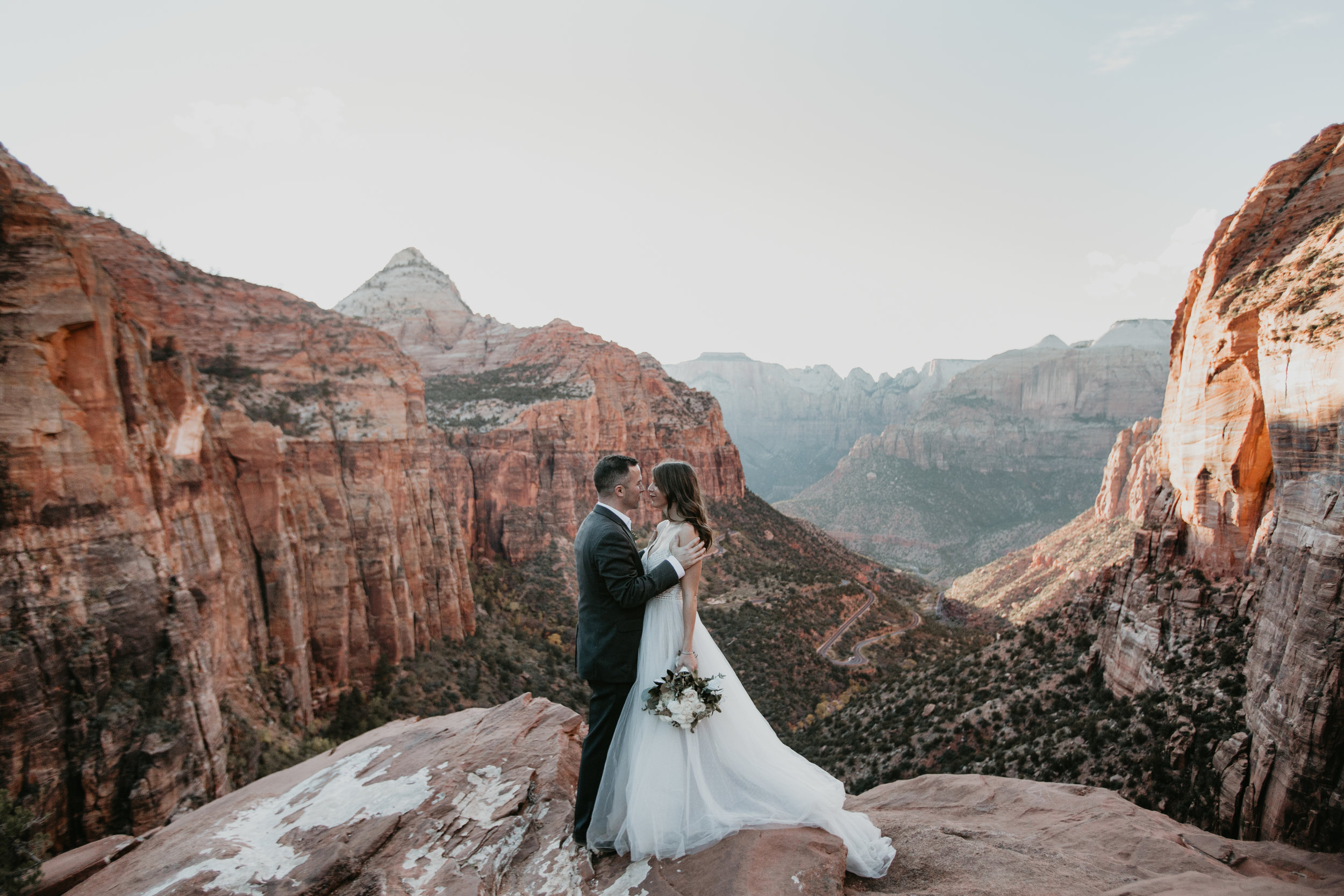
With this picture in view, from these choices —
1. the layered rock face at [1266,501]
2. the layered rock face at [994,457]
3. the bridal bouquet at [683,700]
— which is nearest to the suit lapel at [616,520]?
the bridal bouquet at [683,700]

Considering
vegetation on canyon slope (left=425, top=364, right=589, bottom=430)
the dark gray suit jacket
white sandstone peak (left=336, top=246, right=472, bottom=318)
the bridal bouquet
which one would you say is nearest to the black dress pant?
the dark gray suit jacket

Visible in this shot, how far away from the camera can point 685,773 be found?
5.00 meters

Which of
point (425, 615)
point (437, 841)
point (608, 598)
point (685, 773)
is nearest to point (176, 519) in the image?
point (425, 615)

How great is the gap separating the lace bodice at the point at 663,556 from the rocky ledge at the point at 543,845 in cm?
201

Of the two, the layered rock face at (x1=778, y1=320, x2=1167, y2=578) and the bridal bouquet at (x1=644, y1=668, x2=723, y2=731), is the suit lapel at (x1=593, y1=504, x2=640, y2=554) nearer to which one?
the bridal bouquet at (x1=644, y1=668, x2=723, y2=731)

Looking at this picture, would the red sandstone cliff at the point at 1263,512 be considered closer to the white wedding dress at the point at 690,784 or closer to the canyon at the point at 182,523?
the white wedding dress at the point at 690,784

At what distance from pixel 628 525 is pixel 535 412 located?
4260 cm

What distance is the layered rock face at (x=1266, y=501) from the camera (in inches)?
333

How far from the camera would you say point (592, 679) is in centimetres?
529

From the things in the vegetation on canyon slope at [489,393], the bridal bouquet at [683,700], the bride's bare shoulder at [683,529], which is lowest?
the bridal bouquet at [683,700]

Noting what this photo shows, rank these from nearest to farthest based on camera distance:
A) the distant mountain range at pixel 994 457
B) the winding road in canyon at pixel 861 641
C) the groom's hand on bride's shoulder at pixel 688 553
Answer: the groom's hand on bride's shoulder at pixel 688 553, the winding road in canyon at pixel 861 641, the distant mountain range at pixel 994 457

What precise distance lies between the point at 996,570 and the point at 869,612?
33586 mm

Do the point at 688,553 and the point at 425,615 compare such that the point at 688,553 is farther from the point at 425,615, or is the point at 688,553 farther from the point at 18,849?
the point at 425,615

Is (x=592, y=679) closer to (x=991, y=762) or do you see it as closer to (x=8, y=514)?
(x=8, y=514)
